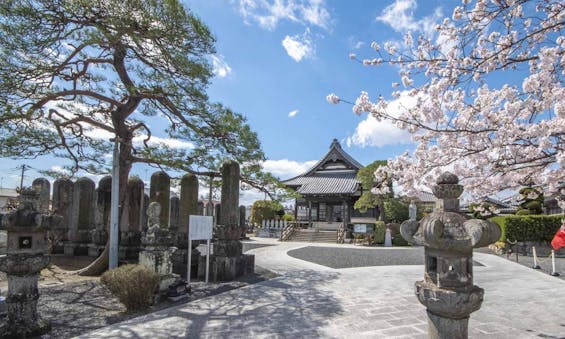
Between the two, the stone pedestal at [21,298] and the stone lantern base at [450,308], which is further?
the stone pedestal at [21,298]

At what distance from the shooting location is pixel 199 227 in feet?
27.8

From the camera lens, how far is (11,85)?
20.6 ft

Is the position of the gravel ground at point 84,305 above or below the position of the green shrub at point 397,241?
above

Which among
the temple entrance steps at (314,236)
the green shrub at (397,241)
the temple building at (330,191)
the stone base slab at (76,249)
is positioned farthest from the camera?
the temple building at (330,191)

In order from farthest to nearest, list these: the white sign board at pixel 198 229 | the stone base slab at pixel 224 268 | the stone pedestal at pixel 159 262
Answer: the stone base slab at pixel 224 268 → the white sign board at pixel 198 229 → the stone pedestal at pixel 159 262

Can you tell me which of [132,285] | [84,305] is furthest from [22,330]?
[84,305]

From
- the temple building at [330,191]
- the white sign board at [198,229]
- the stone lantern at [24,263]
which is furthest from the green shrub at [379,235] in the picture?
the stone lantern at [24,263]

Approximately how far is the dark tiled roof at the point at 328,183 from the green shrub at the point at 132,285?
24.2 meters

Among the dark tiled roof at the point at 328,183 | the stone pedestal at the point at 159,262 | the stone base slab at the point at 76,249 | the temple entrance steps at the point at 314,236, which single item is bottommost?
the temple entrance steps at the point at 314,236

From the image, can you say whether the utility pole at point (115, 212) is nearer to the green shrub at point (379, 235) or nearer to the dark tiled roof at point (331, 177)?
the green shrub at point (379, 235)

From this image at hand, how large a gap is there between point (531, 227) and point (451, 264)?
750 inches

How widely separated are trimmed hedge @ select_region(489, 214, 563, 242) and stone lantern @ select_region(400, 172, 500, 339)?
1803 centimetres

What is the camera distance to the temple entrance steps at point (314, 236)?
87.6 ft

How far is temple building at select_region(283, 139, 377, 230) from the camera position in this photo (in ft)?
98.8
